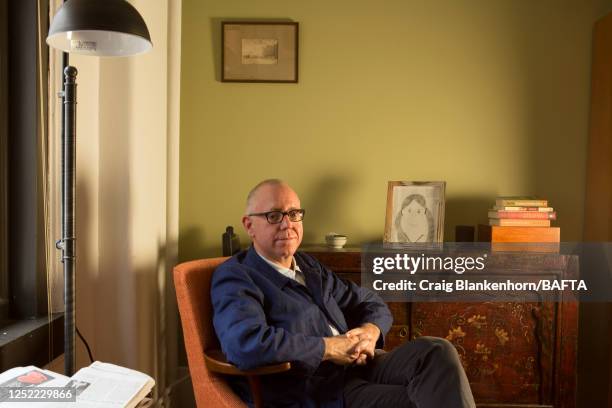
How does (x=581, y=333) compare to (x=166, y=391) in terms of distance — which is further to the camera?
(x=581, y=333)

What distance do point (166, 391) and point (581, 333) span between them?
228 centimetres

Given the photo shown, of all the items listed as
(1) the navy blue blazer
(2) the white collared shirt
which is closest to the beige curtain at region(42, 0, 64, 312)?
(1) the navy blue blazer

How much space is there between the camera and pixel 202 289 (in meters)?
2.02

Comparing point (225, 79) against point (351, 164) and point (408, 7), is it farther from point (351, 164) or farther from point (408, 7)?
point (408, 7)

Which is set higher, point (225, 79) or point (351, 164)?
point (225, 79)

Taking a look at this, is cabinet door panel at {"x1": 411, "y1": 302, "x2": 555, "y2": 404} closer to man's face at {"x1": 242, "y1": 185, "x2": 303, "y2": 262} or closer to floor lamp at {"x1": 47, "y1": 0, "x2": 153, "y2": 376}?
man's face at {"x1": 242, "y1": 185, "x2": 303, "y2": 262}

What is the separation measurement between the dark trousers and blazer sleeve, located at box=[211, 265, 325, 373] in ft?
0.76

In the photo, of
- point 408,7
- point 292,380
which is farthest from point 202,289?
point 408,7

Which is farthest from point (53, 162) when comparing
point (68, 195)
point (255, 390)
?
point (255, 390)

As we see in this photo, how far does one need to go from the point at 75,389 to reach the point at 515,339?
6.58 ft

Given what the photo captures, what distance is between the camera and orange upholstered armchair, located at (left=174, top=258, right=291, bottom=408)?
173 cm

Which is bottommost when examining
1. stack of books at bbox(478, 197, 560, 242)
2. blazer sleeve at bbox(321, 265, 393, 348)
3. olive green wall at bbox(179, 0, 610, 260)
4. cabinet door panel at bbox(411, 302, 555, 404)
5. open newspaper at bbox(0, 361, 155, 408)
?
cabinet door panel at bbox(411, 302, 555, 404)

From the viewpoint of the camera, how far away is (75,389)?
143 centimetres

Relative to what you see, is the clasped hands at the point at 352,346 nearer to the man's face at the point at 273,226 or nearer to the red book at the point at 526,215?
the man's face at the point at 273,226
